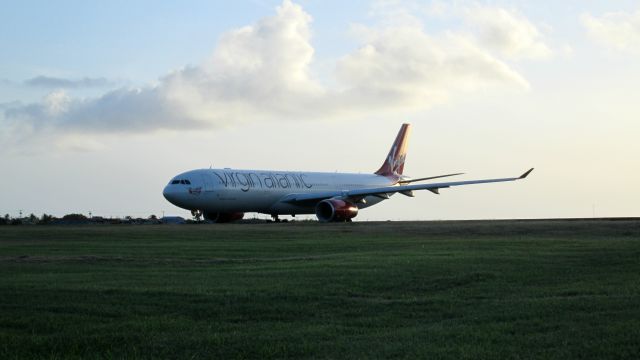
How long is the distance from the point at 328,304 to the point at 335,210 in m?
39.3

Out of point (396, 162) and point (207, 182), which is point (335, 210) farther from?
point (396, 162)

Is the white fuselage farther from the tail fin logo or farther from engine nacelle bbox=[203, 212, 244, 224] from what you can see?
the tail fin logo

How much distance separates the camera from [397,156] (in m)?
72.0

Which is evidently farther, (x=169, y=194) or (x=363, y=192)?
(x=363, y=192)

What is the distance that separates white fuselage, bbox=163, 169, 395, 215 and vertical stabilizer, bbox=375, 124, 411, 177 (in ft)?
28.1

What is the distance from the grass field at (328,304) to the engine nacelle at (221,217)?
31980 mm


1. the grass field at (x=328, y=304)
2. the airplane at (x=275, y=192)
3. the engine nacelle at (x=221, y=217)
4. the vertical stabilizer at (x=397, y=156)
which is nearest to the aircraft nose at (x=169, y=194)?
the airplane at (x=275, y=192)

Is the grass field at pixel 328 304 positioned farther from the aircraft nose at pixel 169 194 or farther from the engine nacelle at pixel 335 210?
the engine nacelle at pixel 335 210

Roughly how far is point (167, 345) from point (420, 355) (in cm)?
299

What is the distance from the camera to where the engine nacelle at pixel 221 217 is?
2159 inches

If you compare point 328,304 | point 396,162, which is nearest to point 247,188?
point 396,162

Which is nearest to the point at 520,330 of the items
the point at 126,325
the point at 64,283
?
the point at 126,325

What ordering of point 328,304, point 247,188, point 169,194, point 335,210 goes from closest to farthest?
point 328,304, point 169,194, point 335,210, point 247,188

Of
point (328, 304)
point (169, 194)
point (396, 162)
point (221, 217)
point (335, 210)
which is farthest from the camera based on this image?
point (396, 162)
